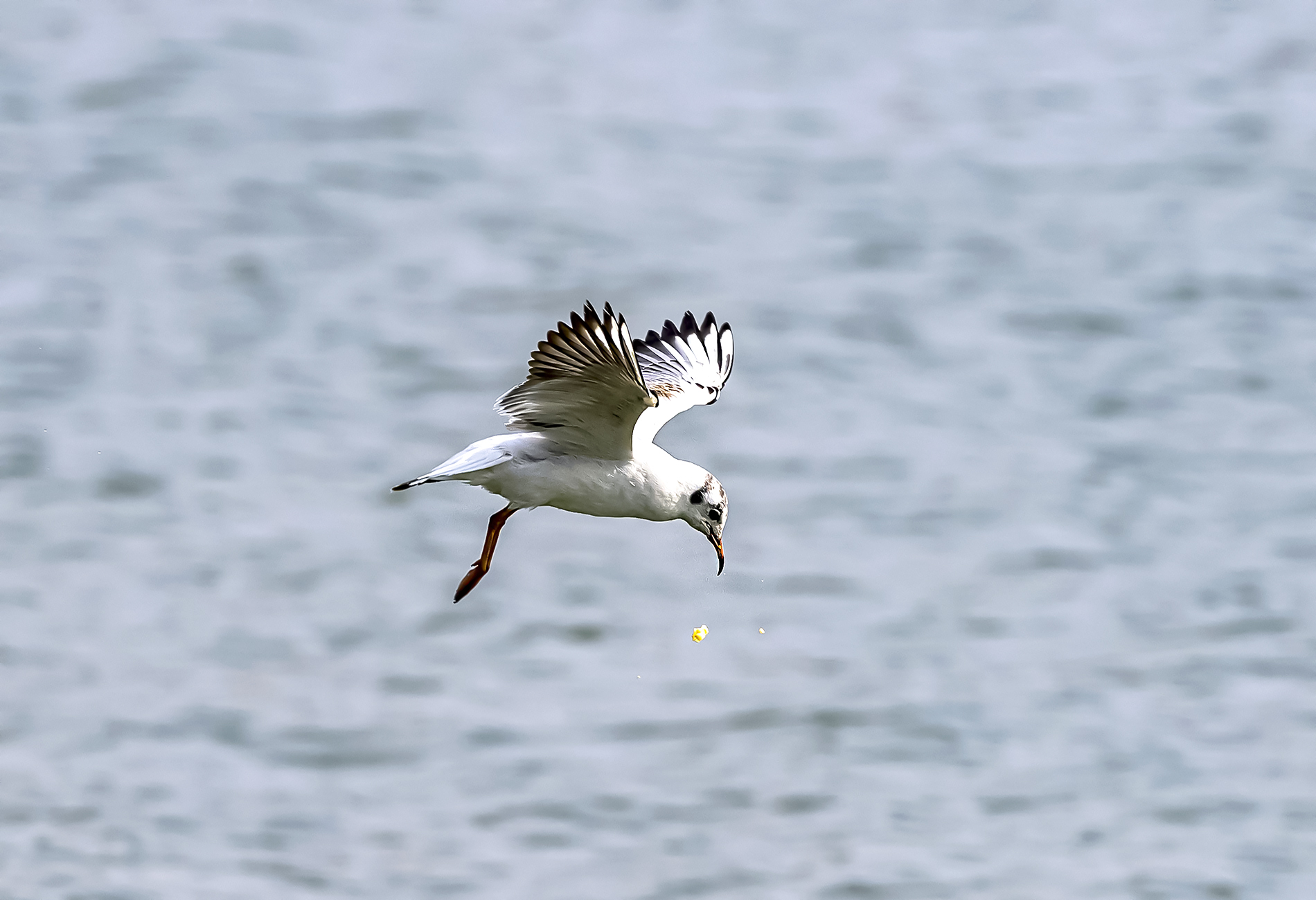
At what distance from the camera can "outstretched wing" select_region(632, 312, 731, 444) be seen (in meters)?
9.80

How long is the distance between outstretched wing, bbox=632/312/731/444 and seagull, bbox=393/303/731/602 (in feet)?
0.77

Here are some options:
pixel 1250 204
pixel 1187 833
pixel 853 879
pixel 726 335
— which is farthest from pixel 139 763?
pixel 1250 204

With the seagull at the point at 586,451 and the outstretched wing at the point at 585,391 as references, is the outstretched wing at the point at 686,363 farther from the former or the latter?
the outstretched wing at the point at 585,391

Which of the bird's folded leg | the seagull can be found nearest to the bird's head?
the seagull

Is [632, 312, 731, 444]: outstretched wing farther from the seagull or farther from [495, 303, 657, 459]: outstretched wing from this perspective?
[495, 303, 657, 459]: outstretched wing

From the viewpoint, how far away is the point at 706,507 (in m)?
9.16

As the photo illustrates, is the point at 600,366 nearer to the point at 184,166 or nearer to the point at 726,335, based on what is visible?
the point at 726,335

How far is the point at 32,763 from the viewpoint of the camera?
1527 centimetres

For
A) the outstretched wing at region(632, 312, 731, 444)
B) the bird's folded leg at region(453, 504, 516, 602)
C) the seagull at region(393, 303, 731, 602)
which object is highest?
the outstretched wing at region(632, 312, 731, 444)

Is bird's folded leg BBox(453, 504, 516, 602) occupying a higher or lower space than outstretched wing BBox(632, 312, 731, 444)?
lower

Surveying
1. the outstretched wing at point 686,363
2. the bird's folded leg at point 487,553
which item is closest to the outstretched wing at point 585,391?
the bird's folded leg at point 487,553

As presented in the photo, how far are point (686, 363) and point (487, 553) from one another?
1882mm

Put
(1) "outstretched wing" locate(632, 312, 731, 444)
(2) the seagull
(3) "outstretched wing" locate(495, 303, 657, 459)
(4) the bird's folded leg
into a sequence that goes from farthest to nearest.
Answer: (1) "outstretched wing" locate(632, 312, 731, 444), (4) the bird's folded leg, (2) the seagull, (3) "outstretched wing" locate(495, 303, 657, 459)

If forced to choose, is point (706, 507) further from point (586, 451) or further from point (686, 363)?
point (686, 363)
